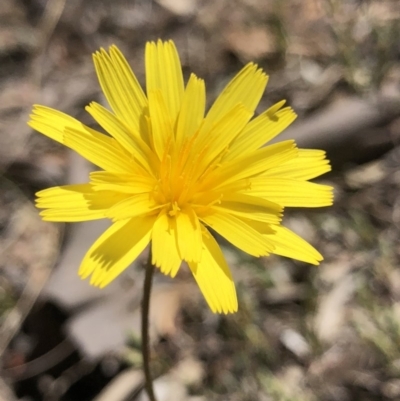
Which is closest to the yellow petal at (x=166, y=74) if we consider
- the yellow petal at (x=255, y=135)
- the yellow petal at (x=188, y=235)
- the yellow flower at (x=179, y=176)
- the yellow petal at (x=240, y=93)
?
the yellow flower at (x=179, y=176)

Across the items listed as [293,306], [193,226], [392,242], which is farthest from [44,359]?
[392,242]

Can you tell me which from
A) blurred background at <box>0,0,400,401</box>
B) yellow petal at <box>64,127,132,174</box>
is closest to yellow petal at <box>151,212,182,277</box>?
yellow petal at <box>64,127,132,174</box>

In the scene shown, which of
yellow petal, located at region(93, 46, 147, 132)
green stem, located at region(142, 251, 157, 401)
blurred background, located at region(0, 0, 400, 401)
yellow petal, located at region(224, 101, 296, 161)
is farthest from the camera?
blurred background, located at region(0, 0, 400, 401)

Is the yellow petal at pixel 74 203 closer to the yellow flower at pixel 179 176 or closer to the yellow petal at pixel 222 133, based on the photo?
the yellow flower at pixel 179 176

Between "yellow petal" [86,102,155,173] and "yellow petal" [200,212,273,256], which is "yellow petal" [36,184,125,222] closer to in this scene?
"yellow petal" [86,102,155,173]

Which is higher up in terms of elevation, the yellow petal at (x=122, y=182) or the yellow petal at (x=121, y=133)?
the yellow petal at (x=121, y=133)
